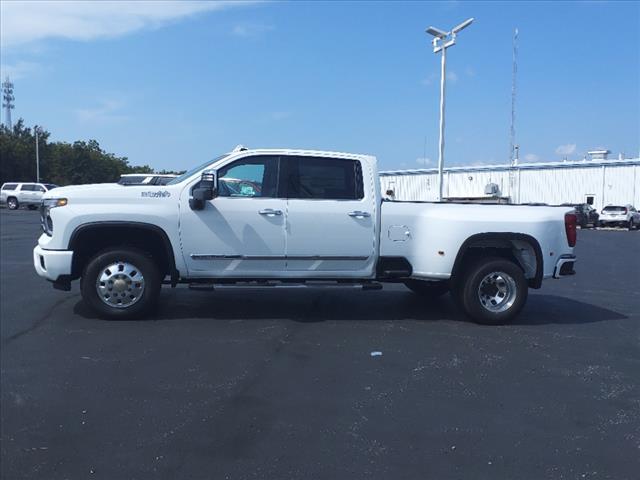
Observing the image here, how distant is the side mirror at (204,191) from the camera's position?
702 centimetres

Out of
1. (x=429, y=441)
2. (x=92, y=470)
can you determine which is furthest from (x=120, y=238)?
(x=429, y=441)

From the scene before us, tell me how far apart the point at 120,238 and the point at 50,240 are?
0.77 metres

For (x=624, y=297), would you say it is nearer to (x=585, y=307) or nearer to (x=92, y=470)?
(x=585, y=307)

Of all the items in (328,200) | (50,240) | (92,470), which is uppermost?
(328,200)

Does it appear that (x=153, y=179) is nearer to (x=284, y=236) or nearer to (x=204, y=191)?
(x=204, y=191)

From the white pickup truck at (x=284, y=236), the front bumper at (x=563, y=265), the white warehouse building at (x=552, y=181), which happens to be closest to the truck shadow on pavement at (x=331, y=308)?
the white pickup truck at (x=284, y=236)

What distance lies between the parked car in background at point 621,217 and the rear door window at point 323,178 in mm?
34961

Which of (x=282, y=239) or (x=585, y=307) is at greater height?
(x=282, y=239)

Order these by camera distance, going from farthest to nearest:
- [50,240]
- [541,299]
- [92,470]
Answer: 1. [541,299]
2. [50,240]
3. [92,470]

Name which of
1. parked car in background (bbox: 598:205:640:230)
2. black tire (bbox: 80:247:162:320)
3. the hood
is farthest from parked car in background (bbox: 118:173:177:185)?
parked car in background (bbox: 598:205:640:230)

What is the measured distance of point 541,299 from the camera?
9.64 meters

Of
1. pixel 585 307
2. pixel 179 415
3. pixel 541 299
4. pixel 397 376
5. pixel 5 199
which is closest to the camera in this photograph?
pixel 179 415

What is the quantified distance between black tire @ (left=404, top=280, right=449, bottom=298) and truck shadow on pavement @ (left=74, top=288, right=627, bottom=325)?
0.12 metres

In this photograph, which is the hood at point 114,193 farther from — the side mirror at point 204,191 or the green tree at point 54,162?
the green tree at point 54,162
